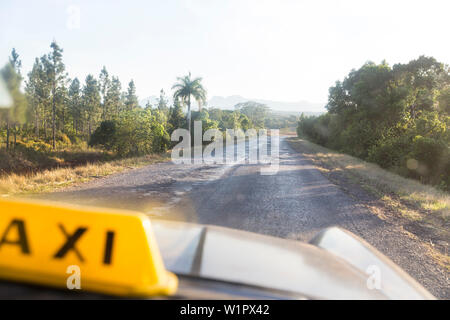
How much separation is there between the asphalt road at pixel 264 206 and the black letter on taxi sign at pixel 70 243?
4.09 metres

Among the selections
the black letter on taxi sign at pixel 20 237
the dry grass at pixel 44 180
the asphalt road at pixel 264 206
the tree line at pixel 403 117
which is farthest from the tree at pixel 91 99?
the black letter on taxi sign at pixel 20 237

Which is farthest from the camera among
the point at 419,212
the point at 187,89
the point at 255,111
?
the point at 255,111

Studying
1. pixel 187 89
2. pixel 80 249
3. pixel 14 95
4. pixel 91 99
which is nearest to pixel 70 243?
pixel 80 249

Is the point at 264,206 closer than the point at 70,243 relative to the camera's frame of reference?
No

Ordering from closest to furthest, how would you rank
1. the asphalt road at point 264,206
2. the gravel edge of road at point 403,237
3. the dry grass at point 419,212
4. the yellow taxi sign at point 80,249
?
the yellow taxi sign at point 80,249 < the gravel edge of road at point 403,237 < the asphalt road at point 264,206 < the dry grass at point 419,212

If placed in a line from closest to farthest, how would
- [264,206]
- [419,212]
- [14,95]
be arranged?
[264,206] → [419,212] → [14,95]

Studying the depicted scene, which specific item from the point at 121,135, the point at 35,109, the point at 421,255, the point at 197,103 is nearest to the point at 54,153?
the point at 121,135

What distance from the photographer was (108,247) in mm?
735

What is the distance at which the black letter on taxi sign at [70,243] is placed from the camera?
73 cm

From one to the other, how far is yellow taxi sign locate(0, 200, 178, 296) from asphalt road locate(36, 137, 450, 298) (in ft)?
13.0

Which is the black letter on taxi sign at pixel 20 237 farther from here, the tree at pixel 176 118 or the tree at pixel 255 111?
the tree at pixel 255 111

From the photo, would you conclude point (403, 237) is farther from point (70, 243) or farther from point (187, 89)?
point (187, 89)

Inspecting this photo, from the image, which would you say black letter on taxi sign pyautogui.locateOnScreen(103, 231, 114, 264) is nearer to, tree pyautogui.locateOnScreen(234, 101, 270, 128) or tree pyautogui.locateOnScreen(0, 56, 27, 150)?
tree pyautogui.locateOnScreen(0, 56, 27, 150)

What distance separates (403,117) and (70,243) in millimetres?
27879
